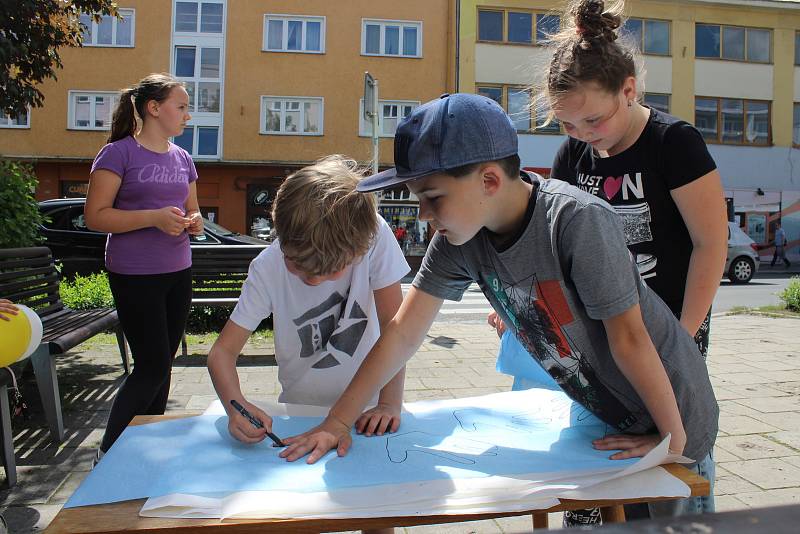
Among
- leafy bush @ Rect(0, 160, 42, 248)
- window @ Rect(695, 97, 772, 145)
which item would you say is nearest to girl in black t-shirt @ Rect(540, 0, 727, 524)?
leafy bush @ Rect(0, 160, 42, 248)

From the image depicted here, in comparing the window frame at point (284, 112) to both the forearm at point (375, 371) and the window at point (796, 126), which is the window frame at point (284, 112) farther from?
the forearm at point (375, 371)

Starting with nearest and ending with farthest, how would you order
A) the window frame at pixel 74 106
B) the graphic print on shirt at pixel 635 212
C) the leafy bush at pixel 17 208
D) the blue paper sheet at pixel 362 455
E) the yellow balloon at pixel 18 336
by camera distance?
the blue paper sheet at pixel 362 455 < the graphic print on shirt at pixel 635 212 < the yellow balloon at pixel 18 336 < the leafy bush at pixel 17 208 < the window frame at pixel 74 106

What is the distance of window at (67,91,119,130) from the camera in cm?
2178

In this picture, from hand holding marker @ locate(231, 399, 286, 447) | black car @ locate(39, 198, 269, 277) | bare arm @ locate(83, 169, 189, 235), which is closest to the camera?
hand holding marker @ locate(231, 399, 286, 447)

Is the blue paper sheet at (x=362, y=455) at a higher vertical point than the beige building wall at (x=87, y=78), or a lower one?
lower

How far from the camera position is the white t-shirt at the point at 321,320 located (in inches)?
77.4

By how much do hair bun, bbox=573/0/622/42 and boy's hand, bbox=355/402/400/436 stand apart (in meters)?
1.09

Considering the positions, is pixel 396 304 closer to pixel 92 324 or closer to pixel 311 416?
pixel 311 416

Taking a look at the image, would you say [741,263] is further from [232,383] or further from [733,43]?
[232,383]

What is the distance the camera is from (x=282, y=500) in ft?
3.80

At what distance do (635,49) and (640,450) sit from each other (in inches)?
43.4

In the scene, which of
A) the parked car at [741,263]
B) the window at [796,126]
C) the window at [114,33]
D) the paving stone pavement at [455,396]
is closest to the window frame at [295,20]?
the window at [114,33]

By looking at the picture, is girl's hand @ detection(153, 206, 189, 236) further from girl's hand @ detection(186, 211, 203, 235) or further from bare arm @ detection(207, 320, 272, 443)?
bare arm @ detection(207, 320, 272, 443)

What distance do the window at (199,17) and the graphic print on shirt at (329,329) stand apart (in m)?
23.0
